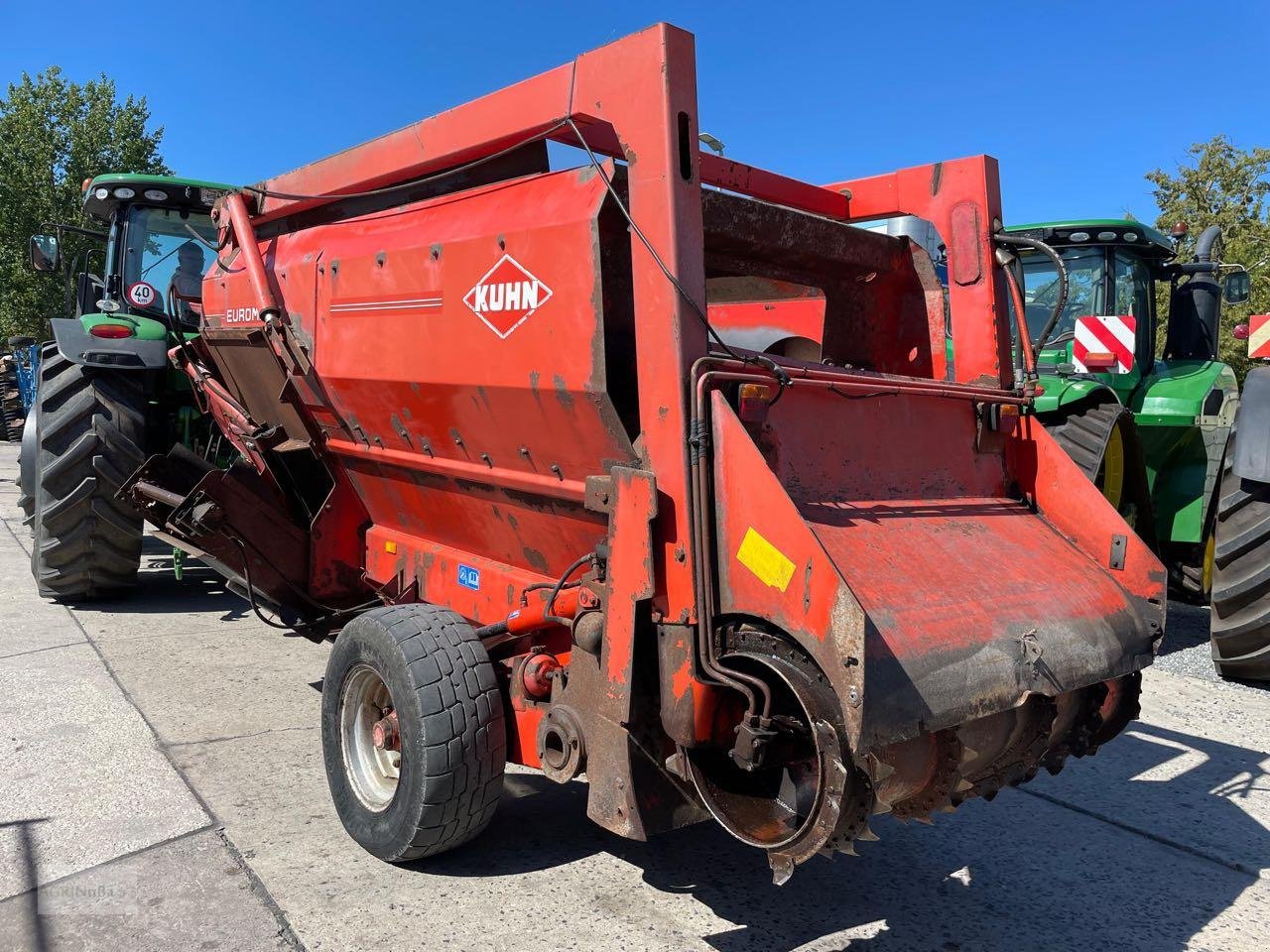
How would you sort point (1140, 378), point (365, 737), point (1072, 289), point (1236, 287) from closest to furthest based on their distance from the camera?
point (365, 737), point (1140, 378), point (1072, 289), point (1236, 287)

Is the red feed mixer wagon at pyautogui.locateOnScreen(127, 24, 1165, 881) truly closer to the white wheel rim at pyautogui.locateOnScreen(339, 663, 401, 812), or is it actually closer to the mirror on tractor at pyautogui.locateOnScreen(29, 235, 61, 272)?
the white wheel rim at pyautogui.locateOnScreen(339, 663, 401, 812)

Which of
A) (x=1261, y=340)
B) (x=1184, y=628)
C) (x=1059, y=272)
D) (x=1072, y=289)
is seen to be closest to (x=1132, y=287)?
(x=1072, y=289)

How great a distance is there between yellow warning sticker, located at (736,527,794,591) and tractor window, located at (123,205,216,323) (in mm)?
5899

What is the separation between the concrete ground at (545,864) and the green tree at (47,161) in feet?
96.7

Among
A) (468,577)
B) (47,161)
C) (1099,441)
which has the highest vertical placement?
(47,161)

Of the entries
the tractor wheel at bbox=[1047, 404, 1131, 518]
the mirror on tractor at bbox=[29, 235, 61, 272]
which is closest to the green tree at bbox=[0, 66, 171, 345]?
the mirror on tractor at bbox=[29, 235, 61, 272]

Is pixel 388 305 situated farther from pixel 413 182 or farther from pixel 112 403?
pixel 112 403

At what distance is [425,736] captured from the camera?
2947 millimetres

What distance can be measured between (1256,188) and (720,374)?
23.7 m

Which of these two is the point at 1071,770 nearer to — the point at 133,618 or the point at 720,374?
the point at 720,374

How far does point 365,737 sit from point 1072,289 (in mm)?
6134

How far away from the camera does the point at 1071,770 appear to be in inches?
170

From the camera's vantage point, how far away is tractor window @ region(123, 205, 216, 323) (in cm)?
717

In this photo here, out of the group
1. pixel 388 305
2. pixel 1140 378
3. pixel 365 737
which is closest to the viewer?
pixel 365 737
